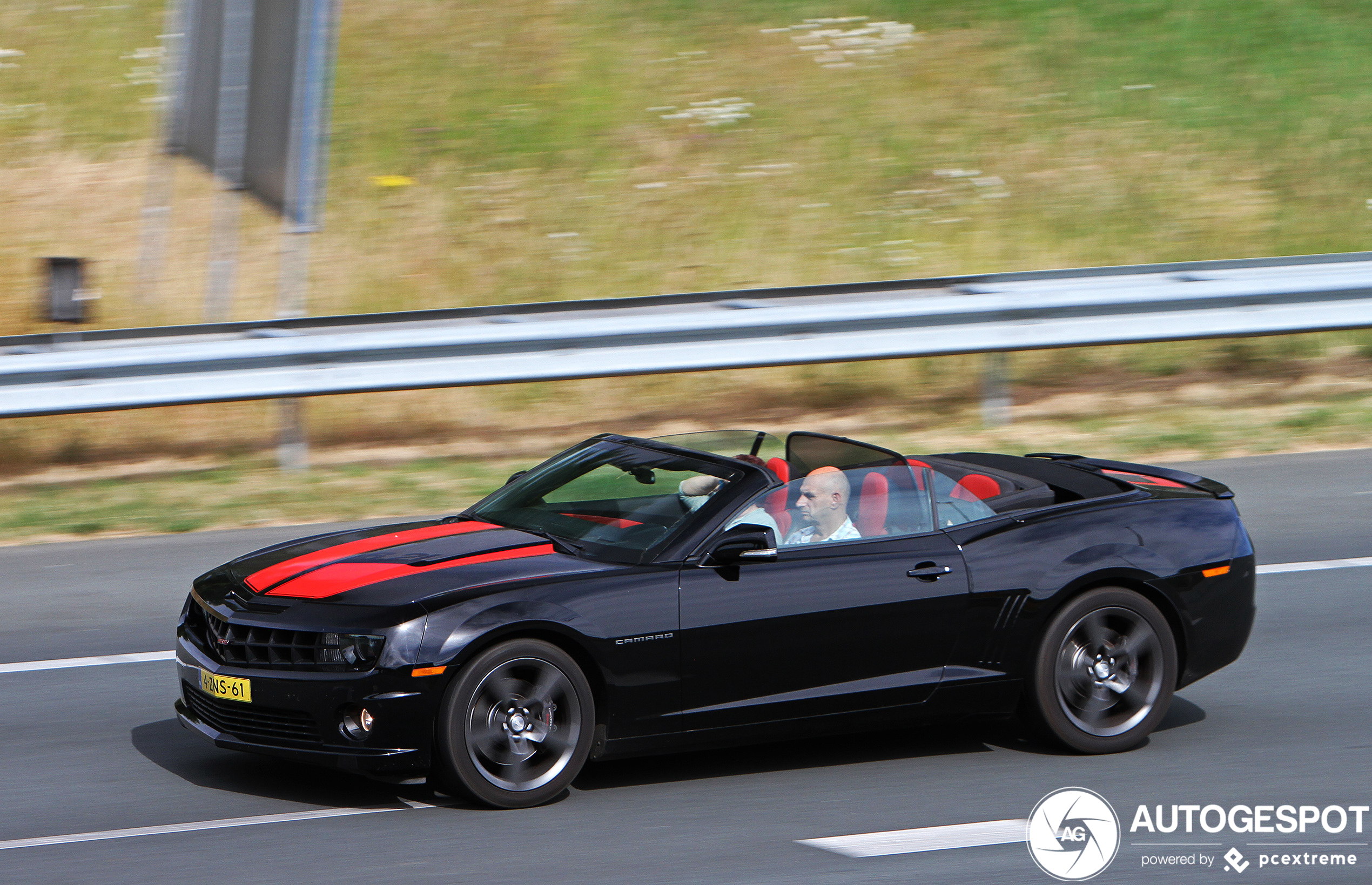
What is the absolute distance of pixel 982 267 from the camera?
15711mm

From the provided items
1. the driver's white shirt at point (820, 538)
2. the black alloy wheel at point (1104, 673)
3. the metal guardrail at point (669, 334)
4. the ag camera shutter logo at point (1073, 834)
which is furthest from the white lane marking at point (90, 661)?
the ag camera shutter logo at point (1073, 834)

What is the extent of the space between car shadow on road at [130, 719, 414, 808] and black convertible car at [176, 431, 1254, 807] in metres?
0.28

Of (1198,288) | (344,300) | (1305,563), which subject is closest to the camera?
(1305,563)

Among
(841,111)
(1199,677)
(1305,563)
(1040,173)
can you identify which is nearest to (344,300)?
(841,111)

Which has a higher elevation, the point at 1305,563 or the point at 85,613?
the point at 1305,563

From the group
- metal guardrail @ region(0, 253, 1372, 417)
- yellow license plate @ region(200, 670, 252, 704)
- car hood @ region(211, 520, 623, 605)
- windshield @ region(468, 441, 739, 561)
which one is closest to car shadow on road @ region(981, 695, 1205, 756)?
windshield @ region(468, 441, 739, 561)

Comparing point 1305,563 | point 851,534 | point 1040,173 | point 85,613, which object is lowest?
point 85,613

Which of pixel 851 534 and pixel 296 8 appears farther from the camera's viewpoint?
pixel 296 8

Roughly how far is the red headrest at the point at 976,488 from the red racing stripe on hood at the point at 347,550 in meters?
1.86

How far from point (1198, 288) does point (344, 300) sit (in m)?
7.67

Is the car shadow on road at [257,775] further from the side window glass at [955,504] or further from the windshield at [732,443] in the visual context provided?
the side window glass at [955,504]

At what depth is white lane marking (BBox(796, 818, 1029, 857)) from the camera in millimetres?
5219

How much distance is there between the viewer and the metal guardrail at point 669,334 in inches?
440

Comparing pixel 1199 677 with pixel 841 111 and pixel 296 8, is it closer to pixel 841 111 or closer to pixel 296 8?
pixel 296 8
